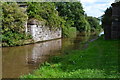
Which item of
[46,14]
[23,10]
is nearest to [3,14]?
[23,10]

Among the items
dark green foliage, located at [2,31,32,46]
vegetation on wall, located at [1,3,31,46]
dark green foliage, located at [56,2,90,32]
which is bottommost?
dark green foliage, located at [2,31,32,46]

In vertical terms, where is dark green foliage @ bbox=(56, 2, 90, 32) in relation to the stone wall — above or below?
above

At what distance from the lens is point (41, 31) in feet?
95.6

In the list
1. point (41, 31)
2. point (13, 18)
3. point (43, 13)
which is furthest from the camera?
point (43, 13)

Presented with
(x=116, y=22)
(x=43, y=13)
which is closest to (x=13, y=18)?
(x=43, y=13)

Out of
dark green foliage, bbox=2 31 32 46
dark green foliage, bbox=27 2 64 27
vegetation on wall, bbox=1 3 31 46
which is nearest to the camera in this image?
dark green foliage, bbox=2 31 32 46

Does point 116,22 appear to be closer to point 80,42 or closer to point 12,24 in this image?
point 80,42

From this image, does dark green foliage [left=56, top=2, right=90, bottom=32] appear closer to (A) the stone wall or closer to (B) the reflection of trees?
(B) the reflection of trees

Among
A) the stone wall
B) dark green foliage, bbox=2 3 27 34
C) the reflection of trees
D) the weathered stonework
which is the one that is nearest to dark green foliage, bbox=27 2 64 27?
the stone wall

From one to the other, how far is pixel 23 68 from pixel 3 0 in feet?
43.8

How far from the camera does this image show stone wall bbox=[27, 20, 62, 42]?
26.4m

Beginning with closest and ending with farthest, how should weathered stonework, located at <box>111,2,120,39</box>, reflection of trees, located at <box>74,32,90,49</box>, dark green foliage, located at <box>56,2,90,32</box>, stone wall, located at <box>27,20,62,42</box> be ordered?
reflection of trees, located at <box>74,32,90,49</box>
weathered stonework, located at <box>111,2,120,39</box>
stone wall, located at <box>27,20,62,42</box>
dark green foliage, located at <box>56,2,90,32</box>

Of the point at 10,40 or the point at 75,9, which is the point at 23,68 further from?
the point at 75,9

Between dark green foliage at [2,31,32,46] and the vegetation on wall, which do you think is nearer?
dark green foliage at [2,31,32,46]
